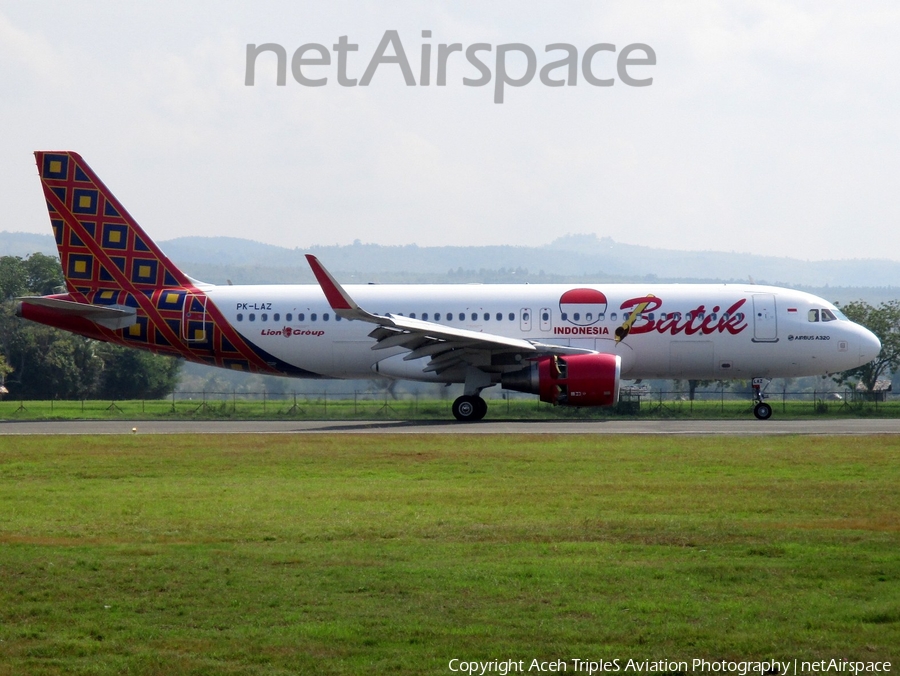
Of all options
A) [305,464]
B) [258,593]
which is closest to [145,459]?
[305,464]

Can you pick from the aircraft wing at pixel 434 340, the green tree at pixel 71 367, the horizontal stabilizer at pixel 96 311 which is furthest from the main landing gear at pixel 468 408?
the green tree at pixel 71 367

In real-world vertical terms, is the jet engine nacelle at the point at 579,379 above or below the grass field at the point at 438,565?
above

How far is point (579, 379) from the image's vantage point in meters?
31.7

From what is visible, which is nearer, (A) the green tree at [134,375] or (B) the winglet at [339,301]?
(B) the winglet at [339,301]

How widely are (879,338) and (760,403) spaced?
104 ft

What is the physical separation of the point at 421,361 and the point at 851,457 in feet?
54.0

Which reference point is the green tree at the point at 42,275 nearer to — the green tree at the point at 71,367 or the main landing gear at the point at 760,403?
the green tree at the point at 71,367

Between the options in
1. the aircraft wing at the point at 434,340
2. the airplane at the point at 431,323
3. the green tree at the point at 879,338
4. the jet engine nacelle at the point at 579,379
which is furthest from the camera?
the green tree at the point at 879,338

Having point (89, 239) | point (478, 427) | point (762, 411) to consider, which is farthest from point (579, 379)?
point (89, 239)

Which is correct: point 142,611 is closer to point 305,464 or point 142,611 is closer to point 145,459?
point 305,464

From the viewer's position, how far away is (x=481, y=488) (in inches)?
674

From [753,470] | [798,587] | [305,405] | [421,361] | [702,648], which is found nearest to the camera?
[702,648]

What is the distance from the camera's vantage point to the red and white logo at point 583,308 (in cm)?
3494

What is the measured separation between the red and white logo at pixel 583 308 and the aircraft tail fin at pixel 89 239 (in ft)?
42.5
